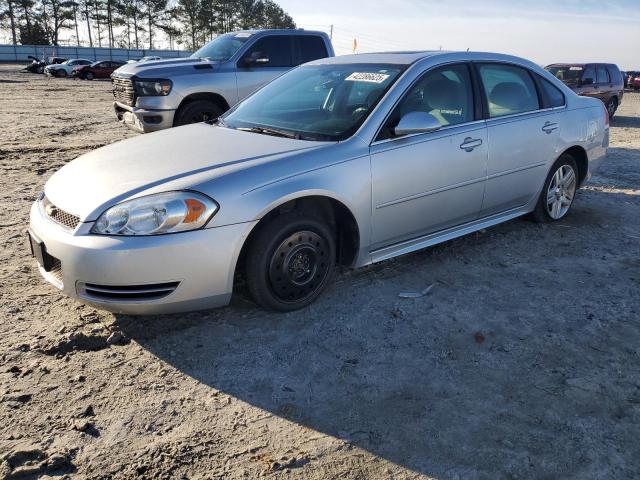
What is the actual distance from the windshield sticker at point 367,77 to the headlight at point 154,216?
1745mm

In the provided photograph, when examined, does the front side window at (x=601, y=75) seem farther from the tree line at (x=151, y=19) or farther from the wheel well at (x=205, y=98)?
the tree line at (x=151, y=19)

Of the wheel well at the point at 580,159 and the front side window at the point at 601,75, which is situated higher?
the front side window at the point at 601,75

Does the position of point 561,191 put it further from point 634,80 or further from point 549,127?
point 634,80

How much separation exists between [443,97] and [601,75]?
44.7ft

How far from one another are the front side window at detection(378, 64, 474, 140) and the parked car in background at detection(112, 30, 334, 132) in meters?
4.68

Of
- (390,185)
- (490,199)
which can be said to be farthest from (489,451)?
(490,199)

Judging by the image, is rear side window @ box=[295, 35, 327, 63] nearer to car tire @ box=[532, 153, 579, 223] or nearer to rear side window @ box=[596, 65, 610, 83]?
car tire @ box=[532, 153, 579, 223]

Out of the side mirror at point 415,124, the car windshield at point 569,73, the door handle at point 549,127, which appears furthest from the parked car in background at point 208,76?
the car windshield at point 569,73

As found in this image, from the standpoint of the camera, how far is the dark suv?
1480cm

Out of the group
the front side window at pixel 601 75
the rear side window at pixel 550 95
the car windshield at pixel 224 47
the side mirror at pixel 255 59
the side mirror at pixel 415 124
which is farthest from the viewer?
the front side window at pixel 601 75

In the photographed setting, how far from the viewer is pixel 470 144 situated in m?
4.14

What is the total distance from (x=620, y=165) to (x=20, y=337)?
28.5 ft

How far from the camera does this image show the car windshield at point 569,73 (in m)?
14.9

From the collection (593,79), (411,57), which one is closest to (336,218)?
(411,57)
